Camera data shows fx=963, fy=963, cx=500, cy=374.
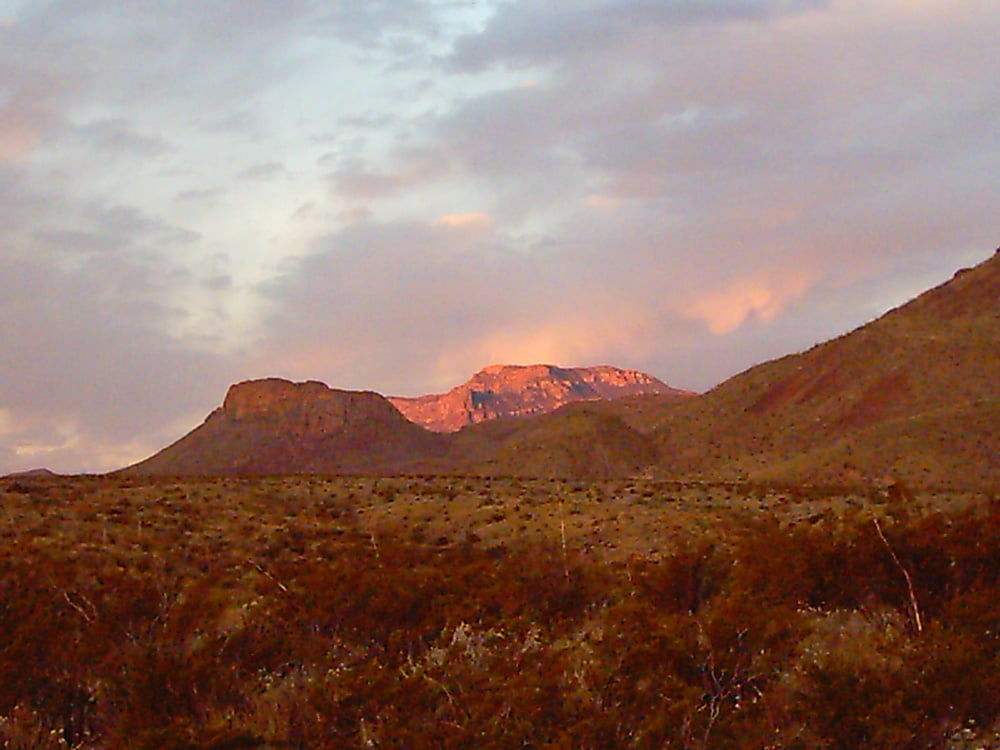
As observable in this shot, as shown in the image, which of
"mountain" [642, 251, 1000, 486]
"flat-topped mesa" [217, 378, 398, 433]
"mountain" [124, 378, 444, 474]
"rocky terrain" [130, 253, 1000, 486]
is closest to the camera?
"mountain" [642, 251, 1000, 486]

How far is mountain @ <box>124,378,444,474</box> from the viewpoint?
12794 centimetres

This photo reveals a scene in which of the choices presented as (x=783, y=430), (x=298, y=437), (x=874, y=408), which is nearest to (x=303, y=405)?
(x=298, y=437)

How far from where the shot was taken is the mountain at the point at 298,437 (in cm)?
12794

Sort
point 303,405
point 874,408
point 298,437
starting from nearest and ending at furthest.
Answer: point 874,408 < point 298,437 < point 303,405

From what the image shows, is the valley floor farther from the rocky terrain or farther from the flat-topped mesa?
the flat-topped mesa

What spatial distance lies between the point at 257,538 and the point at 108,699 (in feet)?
64.0

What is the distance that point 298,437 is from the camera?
5433 inches

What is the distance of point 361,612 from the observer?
1967 centimetres

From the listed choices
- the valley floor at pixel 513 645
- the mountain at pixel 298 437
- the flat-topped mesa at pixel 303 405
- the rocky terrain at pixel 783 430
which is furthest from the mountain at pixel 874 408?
the flat-topped mesa at pixel 303 405

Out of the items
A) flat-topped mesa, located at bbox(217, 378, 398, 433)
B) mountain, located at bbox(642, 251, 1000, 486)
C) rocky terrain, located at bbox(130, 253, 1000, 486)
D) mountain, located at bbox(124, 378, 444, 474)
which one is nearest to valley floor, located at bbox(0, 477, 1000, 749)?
mountain, located at bbox(642, 251, 1000, 486)

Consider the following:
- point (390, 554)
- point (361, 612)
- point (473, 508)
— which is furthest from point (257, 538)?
point (361, 612)

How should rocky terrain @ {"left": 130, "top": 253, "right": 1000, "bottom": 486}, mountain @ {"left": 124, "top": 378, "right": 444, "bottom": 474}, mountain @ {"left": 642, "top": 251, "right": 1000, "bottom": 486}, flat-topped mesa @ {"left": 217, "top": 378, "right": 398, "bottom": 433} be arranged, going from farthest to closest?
flat-topped mesa @ {"left": 217, "top": 378, "right": 398, "bottom": 433} → mountain @ {"left": 124, "top": 378, "right": 444, "bottom": 474} → rocky terrain @ {"left": 130, "top": 253, "right": 1000, "bottom": 486} → mountain @ {"left": 642, "top": 251, "right": 1000, "bottom": 486}

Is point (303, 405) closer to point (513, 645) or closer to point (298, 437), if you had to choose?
point (298, 437)

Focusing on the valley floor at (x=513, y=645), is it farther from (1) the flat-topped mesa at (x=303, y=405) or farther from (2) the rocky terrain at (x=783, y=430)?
(1) the flat-topped mesa at (x=303, y=405)
